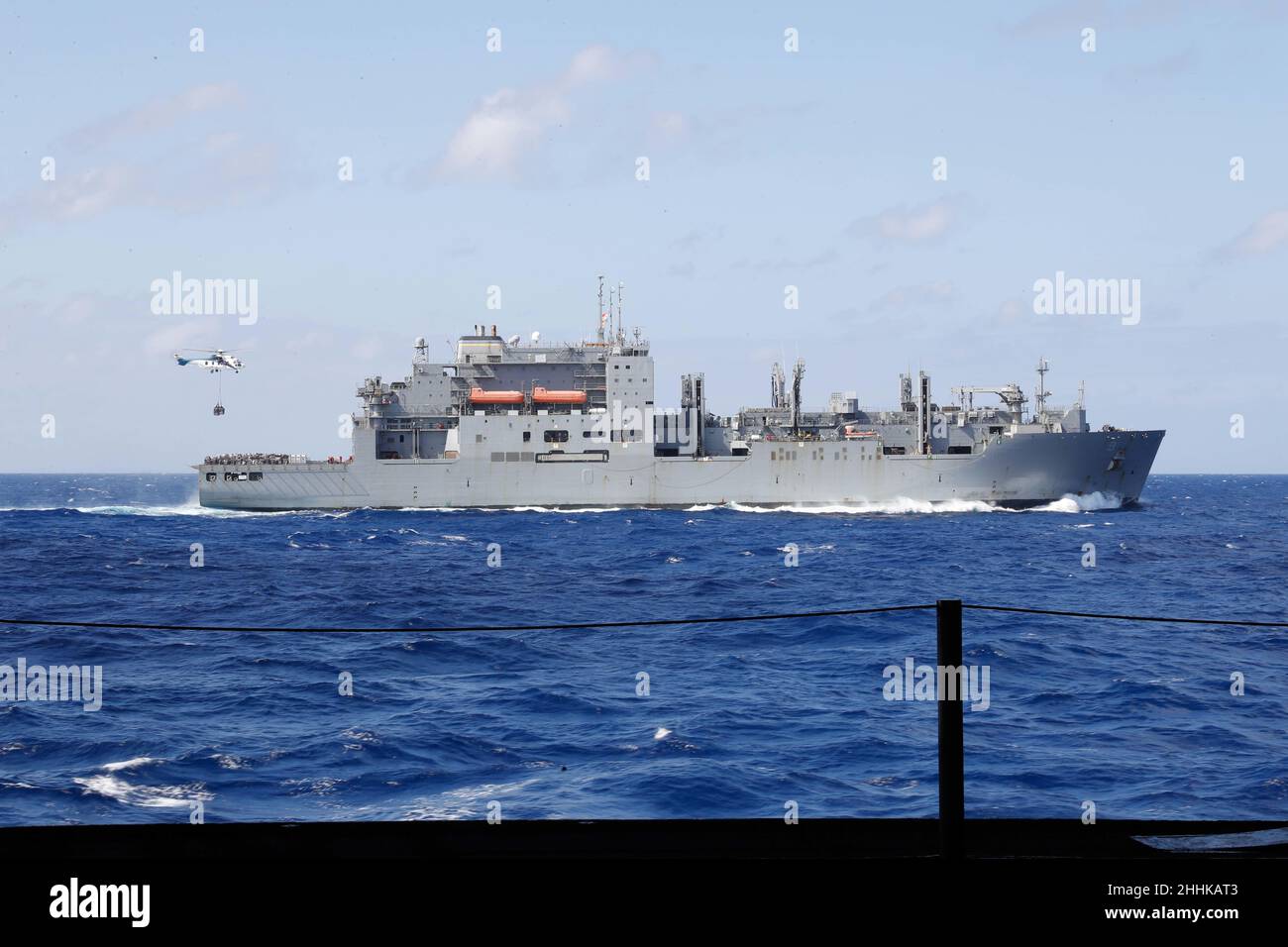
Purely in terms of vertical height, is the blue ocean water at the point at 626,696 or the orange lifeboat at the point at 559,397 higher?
the orange lifeboat at the point at 559,397

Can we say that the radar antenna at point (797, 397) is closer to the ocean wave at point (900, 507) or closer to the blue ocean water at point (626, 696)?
the ocean wave at point (900, 507)

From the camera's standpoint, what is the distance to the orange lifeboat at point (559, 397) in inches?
2532

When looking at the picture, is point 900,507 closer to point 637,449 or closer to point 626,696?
point 637,449

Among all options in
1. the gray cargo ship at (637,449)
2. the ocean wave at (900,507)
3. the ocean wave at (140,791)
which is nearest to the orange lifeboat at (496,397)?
the gray cargo ship at (637,449)

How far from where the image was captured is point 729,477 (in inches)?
2377

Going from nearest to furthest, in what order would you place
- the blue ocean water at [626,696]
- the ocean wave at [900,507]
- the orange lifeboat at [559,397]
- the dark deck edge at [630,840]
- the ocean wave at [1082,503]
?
the dark deck edge at [630,840] < the blue ocean water at [626,696] < the ocean wave at [900,507] < the ocean wave at [1082,503] < the orange lifeboat at [559,397]

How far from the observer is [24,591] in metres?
29.3

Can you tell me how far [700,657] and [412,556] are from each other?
68.4ft

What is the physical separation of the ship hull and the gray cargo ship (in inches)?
2.8

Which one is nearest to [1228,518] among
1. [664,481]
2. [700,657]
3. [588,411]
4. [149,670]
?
[664,481]

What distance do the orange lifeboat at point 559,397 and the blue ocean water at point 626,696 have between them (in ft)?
96.0
